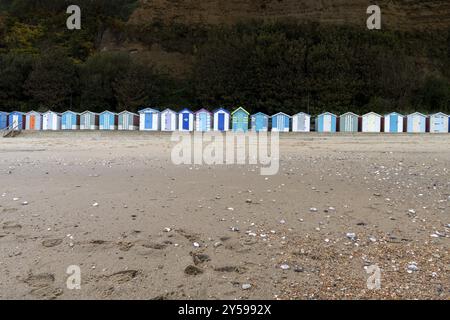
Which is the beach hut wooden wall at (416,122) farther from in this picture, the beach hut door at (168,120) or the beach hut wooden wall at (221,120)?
the beach hut door at (168,120)

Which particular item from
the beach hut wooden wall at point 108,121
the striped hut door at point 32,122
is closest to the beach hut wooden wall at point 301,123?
the beach hut wooden wall at point 108,121

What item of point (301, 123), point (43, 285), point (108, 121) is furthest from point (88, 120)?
point (43, 285)

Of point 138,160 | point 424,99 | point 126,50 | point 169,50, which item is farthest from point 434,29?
point 138,160

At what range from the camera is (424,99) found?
33.6 metres

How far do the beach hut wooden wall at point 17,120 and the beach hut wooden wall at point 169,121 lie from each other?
40.0 feet

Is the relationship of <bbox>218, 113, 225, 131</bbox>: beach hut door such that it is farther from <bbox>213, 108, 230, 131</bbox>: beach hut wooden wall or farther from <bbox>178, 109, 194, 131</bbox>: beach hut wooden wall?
<bbox>178, 109, 194, 131</bbox>: beach hut wooden wall

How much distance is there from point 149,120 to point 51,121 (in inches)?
320

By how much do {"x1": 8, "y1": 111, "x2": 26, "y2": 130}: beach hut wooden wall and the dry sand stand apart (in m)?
25.0

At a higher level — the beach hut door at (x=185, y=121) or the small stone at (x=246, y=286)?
the beach hut door at (x=185, y=121)

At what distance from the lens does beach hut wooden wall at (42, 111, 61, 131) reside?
3014 centimetres

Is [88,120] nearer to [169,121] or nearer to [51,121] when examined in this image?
[51,121]

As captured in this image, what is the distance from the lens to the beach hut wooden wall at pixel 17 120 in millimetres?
31453

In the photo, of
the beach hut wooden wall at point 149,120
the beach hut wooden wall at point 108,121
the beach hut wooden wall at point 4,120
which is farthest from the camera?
the beach hut wooden wall at point 4,120

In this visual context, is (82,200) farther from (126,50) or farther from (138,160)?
(126,50)
